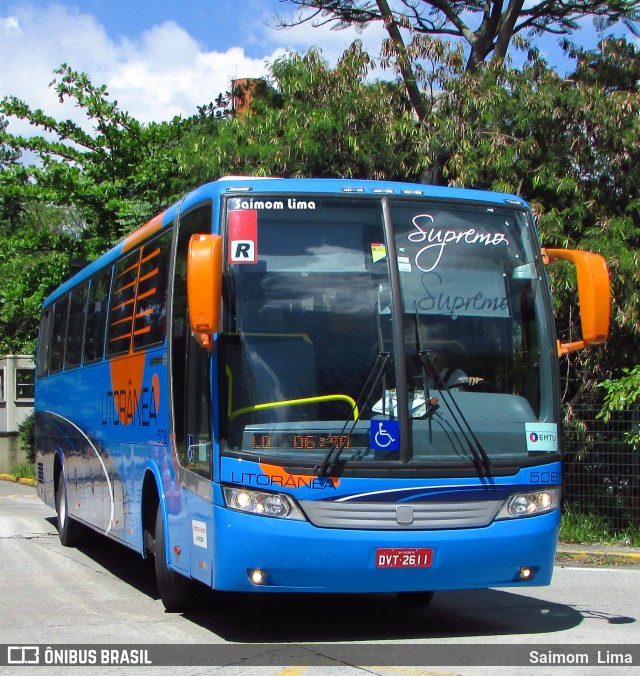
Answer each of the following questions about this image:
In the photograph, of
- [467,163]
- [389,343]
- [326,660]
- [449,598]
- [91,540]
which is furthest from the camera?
[467,163]

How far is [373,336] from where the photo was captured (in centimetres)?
726

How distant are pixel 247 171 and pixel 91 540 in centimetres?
611

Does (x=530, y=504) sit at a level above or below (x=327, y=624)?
above

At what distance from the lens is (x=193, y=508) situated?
758 centimetres

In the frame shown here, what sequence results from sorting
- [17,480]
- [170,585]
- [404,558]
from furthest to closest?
[17,480] → [170,585] → [404,558]

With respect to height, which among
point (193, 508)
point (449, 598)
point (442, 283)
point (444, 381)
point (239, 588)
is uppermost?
point (442, 283)

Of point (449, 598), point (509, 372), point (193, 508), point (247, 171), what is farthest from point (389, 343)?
point (247, 171)

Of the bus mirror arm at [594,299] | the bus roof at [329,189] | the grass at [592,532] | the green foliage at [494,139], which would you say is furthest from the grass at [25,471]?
the bus mirror arm at [594,299]

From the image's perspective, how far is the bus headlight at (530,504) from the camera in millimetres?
7332

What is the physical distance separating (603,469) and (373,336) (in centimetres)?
785

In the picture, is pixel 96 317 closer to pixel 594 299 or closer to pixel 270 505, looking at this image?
pixel 270 505

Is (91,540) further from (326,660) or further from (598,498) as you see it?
(326,660)

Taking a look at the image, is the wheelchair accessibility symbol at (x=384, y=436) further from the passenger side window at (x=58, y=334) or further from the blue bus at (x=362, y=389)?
the passenger side window at (x=58, y=334)

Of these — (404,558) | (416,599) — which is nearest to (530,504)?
(404,558)
